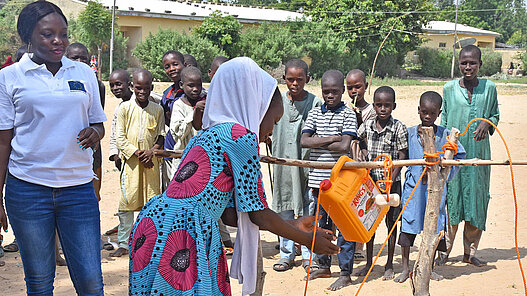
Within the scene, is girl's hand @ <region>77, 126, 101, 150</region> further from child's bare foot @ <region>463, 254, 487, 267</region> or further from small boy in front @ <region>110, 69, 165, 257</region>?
child's bare foot @ <region>463, 254, 487, 267</region>

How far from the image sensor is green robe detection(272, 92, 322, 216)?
552 centimetres

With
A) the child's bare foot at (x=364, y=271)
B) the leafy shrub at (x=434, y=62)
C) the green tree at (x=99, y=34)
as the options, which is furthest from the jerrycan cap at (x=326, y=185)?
the leafy shrub at (x=434, y=62)

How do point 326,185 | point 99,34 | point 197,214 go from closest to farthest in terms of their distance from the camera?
1. point 197,214
2. point 326,185
3. point 99,34

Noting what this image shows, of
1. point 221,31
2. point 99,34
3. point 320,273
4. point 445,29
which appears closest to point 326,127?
point 320,273

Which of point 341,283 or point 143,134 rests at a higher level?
point 143,134

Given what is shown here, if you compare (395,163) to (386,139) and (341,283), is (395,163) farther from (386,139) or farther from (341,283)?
(341,283)

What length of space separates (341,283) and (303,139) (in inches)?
51.8

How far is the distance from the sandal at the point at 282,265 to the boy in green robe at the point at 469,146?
4.89 feet

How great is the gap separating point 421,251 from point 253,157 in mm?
1789

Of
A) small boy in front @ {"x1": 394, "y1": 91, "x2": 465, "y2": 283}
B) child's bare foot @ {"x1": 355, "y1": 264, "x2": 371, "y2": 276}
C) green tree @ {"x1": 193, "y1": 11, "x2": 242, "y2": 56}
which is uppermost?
green tree @ {"x1": 193, "y1": 11, "x2": 242, "y2": 56}

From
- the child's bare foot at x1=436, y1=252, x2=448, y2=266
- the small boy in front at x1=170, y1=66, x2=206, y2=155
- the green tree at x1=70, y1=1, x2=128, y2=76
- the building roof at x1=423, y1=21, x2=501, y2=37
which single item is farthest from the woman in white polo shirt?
the building roof at x1=423, y1=21, x2=501, y2=37

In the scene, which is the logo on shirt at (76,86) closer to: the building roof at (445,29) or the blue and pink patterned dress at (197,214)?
the blue and pink patterned dress at (197,214)

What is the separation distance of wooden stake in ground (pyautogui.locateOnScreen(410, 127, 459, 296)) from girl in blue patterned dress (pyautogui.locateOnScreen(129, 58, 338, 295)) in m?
1.31

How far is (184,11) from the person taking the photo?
32875 millimetres
